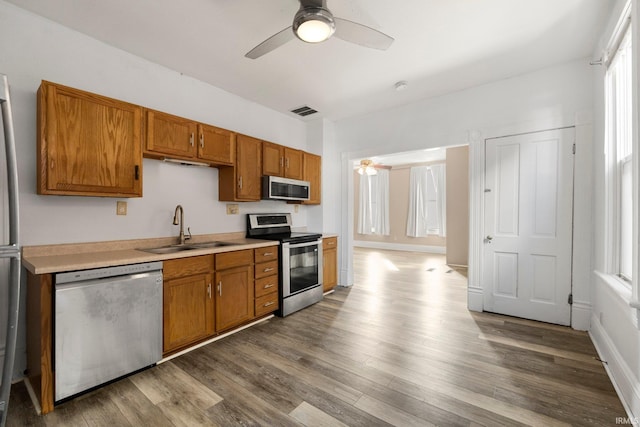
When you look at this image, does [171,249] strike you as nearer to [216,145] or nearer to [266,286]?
[266,286]

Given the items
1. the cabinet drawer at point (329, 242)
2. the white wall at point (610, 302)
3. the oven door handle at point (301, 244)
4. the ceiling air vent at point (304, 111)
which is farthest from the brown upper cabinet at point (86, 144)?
the white wall at point (610, 302)

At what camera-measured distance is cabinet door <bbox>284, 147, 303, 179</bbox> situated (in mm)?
3814

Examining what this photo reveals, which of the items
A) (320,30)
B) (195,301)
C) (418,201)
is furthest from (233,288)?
(418,201)

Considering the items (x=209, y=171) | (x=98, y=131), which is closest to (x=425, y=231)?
(x=209, y=171)

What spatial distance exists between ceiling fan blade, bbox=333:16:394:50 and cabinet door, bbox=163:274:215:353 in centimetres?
224

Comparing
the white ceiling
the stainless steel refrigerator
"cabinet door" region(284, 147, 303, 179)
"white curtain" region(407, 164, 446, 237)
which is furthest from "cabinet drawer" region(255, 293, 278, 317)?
"white curtain" region(407, 164, 446, 237)

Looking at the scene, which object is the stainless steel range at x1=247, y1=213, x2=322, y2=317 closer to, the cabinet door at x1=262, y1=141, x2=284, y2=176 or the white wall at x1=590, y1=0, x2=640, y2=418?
the cabinet door at x1=262, y1=141, x2=284, y2=176

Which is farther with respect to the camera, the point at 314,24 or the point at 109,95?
the point at 109,95

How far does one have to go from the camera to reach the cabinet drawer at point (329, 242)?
4039mm

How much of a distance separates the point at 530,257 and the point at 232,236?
3506 mm

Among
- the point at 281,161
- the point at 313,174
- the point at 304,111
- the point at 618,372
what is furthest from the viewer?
the point at 313,174

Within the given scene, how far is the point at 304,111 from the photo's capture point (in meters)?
4.14

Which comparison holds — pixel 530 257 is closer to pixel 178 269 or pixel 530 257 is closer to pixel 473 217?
pixel 473 217

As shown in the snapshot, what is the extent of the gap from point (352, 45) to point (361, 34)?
666mm
